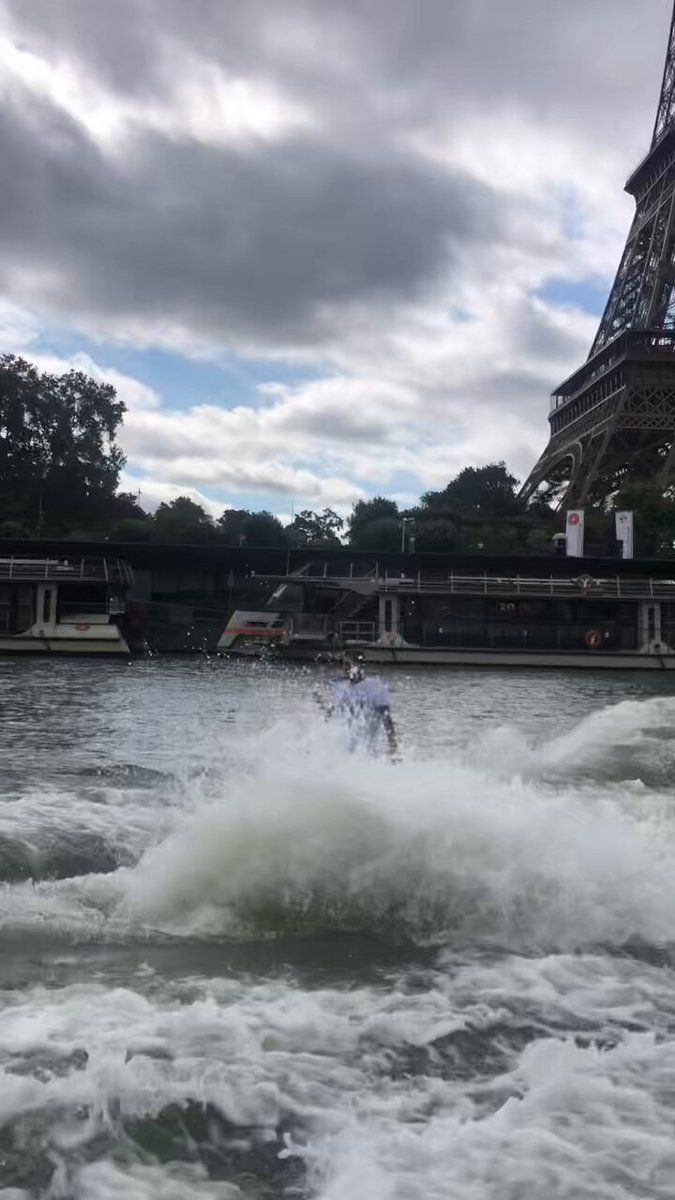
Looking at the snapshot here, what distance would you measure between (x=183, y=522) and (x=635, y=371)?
137 ft

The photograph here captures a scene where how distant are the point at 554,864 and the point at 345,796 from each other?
1.75 meters

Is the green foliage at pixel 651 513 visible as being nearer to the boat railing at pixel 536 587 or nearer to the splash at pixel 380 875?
the boat railing at pixel 536 587

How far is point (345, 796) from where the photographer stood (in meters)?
7.91

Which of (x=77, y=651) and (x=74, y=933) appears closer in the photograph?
(x=74, y=933)

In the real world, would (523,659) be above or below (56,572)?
below

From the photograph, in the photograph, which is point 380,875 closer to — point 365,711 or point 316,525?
point 365,711

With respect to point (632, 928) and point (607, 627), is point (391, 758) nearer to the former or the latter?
point (632, 928)

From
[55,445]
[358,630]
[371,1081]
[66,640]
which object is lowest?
[371,1081]

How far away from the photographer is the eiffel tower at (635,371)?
78.1 metres

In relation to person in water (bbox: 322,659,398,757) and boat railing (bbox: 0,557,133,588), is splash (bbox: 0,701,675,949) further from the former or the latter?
boat railing (bbox: 0,557,133,588)

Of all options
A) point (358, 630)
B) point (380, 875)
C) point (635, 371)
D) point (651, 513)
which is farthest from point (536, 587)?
point (380, 875)

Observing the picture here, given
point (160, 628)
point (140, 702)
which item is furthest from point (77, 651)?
point (140, 702)

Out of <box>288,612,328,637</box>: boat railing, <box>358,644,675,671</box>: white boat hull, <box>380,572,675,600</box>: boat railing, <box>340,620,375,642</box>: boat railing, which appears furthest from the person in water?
<box>288,612,328,637</box>: boat railing

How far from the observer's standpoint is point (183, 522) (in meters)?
88.2
